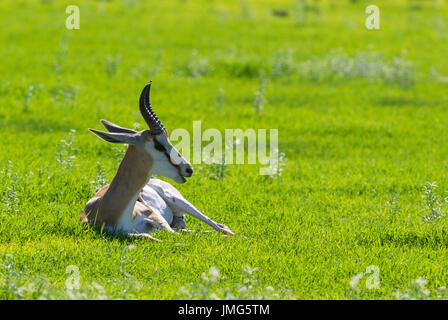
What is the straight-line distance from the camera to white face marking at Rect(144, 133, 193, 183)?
26.6 feet

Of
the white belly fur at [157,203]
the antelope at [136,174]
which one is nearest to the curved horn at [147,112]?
the antelope at [136,174]

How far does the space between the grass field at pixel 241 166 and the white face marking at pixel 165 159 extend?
33.0 inches

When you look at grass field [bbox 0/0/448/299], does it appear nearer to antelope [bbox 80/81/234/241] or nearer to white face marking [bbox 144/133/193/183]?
antelope [bbox 80/81/234/241]

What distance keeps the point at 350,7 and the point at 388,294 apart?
3858 centimetres

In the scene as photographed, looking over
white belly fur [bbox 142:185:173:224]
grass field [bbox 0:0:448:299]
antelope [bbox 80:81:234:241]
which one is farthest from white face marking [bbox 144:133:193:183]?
white belly fur [bbox 142:185:173:224]

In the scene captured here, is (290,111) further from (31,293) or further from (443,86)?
(31,293)

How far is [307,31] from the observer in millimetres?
31078

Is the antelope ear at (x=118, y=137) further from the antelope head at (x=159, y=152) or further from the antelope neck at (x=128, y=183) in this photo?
the antelope neck at (x=128, y=183)

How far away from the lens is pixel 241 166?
42.0 feet

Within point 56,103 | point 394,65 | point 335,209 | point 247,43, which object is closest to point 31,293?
point 335,209

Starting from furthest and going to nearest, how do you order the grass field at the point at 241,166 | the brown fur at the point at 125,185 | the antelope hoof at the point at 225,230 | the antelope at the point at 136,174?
the antelope hoof at the point at 225,230, the brown fur at the point at 125,185, the antelope at the point at 136,174, the grass field at the point at 241,166

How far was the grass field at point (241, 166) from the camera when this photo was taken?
734cm

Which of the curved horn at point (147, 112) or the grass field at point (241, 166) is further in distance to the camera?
the curved horn at point (147, 112)

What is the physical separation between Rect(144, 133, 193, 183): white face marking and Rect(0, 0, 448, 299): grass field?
0.84m
